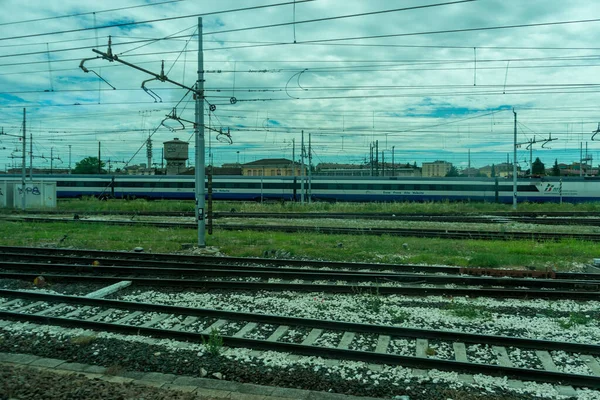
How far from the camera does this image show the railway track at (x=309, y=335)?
18.2 feet

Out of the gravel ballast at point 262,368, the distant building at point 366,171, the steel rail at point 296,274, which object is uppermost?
the distant building at point 366,171

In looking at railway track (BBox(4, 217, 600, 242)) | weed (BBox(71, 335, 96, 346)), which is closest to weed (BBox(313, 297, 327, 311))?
weed (BBox(71, 335, 96, 346))

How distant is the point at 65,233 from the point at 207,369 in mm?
16226

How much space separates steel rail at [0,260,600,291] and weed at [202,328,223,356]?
4287 mm

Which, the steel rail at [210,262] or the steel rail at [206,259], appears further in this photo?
the steel rail at [206,259]

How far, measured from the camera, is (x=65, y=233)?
19125 mm

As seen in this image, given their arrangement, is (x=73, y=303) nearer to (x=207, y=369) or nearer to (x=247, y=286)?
(x=247, y=286)

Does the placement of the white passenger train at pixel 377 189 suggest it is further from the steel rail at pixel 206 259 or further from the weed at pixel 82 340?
the weed at pixel 82 340

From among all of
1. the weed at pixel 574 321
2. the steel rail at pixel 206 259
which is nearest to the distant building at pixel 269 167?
the steel rail at pixel 206 259

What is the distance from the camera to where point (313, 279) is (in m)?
10.4

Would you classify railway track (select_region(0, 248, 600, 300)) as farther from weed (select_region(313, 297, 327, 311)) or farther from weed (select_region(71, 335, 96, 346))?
weed (select_region(71, 335, 96, 346))

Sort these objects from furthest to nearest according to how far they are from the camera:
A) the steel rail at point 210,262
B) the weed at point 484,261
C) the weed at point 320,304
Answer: the weed at point 484,261 < the steel rail at point 210,262 < the weed at point 320,304

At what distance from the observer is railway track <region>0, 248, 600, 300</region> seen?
29.5 ft

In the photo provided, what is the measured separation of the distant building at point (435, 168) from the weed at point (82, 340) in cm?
10353
